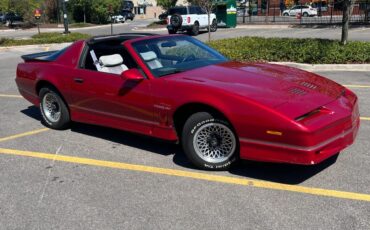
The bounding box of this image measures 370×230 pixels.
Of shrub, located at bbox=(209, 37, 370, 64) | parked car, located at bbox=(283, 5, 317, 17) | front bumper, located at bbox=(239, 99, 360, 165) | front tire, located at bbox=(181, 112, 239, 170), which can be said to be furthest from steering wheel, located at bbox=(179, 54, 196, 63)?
parked car, located at bbox=(283, 5, 317, 17)

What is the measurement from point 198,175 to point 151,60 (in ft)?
5.07

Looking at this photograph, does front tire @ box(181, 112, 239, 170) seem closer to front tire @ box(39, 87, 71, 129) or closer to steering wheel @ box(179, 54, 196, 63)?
steering wheel @ box(179, 54, 196, 63)

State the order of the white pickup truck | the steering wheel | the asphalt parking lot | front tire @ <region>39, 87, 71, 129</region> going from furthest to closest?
the white pickup truck → front tire @ <region>39, 87, 71, 129</region> → the steering wheel → the asphalt parking lot

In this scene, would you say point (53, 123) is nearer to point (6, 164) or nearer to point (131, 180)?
point (6, 164)

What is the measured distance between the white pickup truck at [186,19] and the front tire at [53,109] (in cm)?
1975

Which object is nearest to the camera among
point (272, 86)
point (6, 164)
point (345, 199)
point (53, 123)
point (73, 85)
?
point (345, 199)

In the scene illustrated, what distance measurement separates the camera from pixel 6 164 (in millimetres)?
5164

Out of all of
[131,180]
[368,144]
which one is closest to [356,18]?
[368,144]

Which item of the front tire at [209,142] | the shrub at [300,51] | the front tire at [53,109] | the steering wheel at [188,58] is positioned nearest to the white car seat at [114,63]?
the steering wheel at [188,58]

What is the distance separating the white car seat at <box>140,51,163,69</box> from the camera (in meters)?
5.10

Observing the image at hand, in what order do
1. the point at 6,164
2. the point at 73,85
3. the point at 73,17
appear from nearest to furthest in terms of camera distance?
the point at 6,164 < the point at 73,85 < the point at 73,17

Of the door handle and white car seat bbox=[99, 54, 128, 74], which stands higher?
white car seat bbox=[99, 54, 128, 74]

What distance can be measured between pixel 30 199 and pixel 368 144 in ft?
13.2

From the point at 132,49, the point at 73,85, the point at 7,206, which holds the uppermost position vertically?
the point at 132,49
